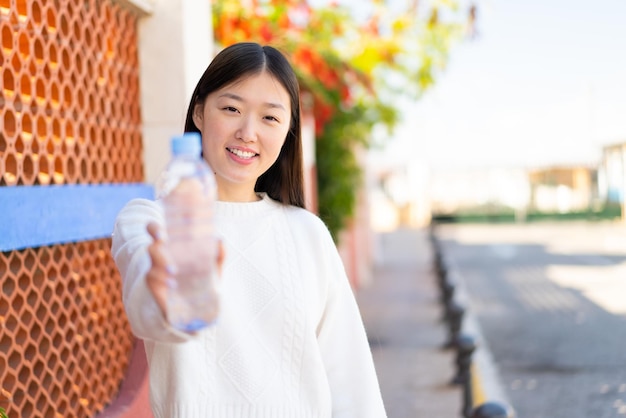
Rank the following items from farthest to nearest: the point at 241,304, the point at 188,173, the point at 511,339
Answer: the point at 511,339, the point at 241,304, the point at 188,173

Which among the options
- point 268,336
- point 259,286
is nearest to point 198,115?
point 259,286

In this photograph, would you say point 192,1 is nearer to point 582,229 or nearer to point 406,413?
point 406,413

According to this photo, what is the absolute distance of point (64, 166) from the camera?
3.45 m

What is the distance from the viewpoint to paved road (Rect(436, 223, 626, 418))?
7523 mm

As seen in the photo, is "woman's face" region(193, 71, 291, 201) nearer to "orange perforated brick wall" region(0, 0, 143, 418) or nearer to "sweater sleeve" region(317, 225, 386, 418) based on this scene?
"sweater sleeve" region(317, 225, 386, 418)

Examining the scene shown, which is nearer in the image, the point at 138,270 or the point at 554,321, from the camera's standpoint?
the point at 138,270

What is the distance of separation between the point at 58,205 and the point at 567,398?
5.45 metres

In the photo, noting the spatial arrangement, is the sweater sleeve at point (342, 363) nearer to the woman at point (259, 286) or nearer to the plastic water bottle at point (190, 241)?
the woman at point (259, 286)

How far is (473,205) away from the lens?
38969 mm

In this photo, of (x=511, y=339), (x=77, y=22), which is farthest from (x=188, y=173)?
(x=511, y=339)

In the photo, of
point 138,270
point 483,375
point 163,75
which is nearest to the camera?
point 138,270

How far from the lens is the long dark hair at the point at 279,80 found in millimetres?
2191

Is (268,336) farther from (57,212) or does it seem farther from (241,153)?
(57,212)

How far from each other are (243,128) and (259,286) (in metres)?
0.38
